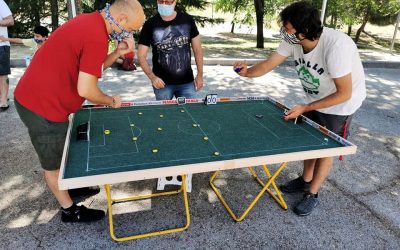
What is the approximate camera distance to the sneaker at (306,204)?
2847mm

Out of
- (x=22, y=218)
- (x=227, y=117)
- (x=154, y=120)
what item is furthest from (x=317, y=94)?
(x=22, y=218)

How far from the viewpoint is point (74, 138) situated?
2201mm

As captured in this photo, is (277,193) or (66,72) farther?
(277,193)

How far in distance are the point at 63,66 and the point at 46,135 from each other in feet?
1.73

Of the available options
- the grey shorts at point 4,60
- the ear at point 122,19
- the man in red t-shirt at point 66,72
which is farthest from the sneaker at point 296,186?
the grey shorts at point 4,60

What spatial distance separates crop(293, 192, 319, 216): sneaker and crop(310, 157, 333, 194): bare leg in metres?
0.06

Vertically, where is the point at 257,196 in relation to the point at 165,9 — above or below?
below

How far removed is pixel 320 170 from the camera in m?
2.79

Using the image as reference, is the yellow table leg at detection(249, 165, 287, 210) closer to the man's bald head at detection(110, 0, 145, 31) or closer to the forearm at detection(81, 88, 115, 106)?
the forearm at detection(81, 88, 115, 106)

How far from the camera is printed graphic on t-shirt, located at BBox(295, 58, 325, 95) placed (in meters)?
2.52

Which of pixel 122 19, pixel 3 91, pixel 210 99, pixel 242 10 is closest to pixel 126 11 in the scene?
pixel 122 19

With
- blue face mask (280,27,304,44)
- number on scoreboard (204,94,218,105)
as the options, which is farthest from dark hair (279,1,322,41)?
number on scoreboard (204,94,218,105)

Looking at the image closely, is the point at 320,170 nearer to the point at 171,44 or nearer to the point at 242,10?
the point at 171,44

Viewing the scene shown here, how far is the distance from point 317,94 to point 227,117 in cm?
76
